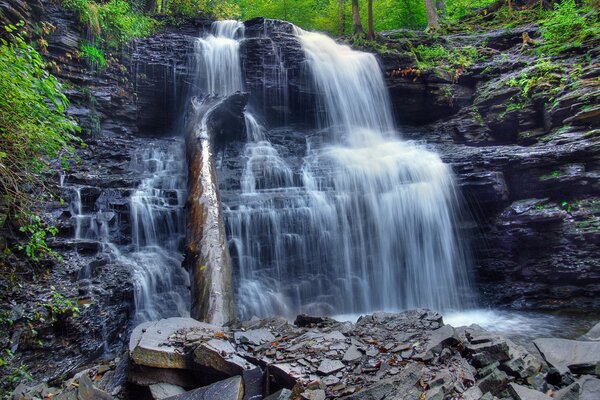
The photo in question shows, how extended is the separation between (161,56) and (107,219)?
727 centimetres

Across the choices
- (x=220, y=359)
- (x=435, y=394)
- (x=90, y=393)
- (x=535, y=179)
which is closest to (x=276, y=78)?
(x=535, y=179)

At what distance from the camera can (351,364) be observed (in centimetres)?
337

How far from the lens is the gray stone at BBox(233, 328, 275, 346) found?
3781 millimetres

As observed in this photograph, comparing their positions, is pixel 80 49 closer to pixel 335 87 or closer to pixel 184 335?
pixel 335 87

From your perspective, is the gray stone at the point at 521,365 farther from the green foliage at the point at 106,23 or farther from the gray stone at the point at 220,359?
the green foliage at the point at 106,23

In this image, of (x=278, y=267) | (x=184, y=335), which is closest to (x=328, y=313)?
(x=278, y=267)

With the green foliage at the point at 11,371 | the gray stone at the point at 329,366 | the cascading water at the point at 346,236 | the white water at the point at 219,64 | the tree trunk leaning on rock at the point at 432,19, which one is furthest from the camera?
the tree trunk leaning on rock at the point at 432,19

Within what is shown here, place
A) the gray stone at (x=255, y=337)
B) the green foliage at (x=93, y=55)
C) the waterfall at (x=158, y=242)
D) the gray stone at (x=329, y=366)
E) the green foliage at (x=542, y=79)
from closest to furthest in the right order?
the gray stone at (x=329, y=366) < the gray stone at (x=255, y=337) < the waterfall at (x=158, y=242) < the green foliage at (x=542, y=79) < the green foliage at (x=93, y=55)

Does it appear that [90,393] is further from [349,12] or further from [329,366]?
[349,12]

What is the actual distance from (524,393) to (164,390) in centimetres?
315

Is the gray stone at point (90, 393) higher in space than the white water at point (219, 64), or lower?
lower

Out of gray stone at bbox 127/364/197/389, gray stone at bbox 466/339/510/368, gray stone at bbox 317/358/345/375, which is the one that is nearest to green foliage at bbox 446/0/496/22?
gray stone at bbox 466/339/510/368

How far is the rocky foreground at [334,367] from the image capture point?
3025 millimetres

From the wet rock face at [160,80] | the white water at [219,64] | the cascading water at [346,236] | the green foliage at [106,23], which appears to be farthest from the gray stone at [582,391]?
the green foliage at [106,23]
